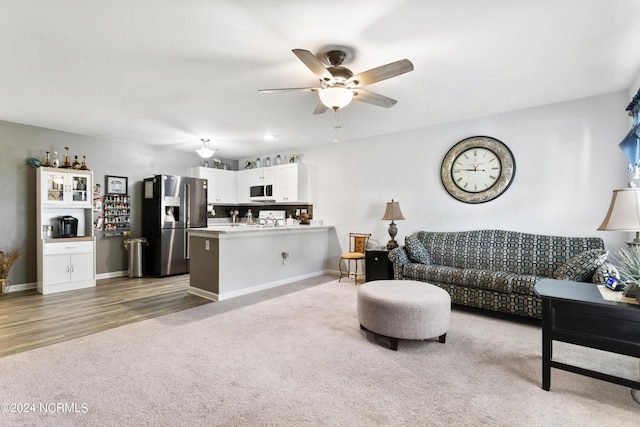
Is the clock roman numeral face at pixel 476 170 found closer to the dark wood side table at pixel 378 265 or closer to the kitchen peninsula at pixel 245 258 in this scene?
the dark wood side table at pixel 378 265

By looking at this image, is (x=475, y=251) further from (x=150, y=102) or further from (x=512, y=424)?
(x=150, y=102)

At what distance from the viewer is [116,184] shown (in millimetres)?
5668

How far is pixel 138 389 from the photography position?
2088 millimetres

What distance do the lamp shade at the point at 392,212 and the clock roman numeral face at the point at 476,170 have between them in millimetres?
912

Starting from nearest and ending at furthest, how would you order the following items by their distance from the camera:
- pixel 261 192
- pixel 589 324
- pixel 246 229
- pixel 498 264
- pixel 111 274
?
pixel 589 324
pixel 498 264
pixel 246 229
pixel 111 274
pixel 261 192

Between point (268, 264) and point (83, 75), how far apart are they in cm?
322

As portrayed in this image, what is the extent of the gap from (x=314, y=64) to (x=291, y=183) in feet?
12.9

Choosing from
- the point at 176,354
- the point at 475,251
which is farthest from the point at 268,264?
the point at 475,251

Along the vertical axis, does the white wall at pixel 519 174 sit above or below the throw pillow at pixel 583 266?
above

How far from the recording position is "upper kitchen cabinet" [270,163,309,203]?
6117 mm

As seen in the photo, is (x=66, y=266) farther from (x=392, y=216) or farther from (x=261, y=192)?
(x=392, y=216)

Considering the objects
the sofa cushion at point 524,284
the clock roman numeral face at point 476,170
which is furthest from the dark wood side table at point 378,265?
the sofa cushion at point 524,284

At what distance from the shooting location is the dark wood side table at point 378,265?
466 centimetres

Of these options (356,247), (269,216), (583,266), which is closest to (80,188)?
(269,216)
